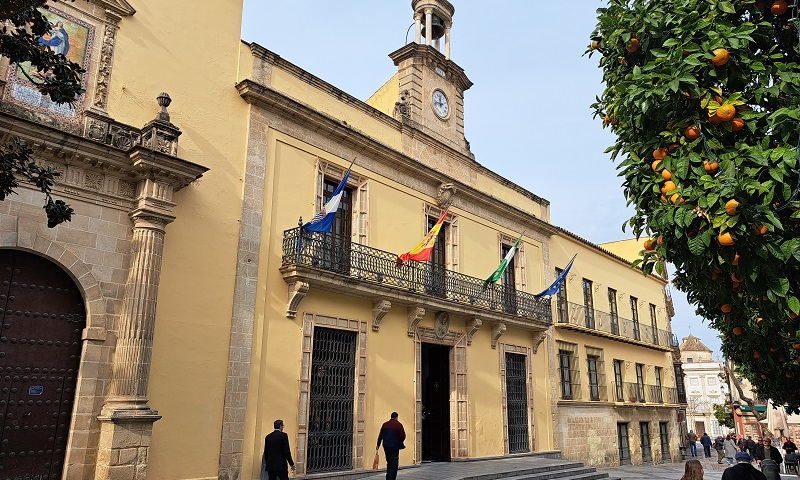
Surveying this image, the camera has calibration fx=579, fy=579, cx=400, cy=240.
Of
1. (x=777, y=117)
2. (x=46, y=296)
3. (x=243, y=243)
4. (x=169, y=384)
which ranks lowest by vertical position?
(x=169, y=384)

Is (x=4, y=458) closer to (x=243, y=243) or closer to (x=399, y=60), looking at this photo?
(x=243, y=243)

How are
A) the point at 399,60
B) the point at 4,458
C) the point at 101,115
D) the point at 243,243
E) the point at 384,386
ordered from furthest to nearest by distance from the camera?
1. the point at 399,60
2. the point at 384,386
3. the point at 243,243
4. the point at 101,115
5. the point at 4,458

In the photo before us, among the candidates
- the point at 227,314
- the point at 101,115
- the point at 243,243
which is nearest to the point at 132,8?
the point at 101,115

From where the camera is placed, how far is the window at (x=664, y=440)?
73.6 ft

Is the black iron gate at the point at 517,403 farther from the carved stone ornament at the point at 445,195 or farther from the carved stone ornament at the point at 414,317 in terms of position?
the carved stone ornament at the point at 445,195

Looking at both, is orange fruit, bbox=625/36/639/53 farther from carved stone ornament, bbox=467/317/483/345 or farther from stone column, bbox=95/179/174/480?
carved stone ornament, bbox=467/317/483/345

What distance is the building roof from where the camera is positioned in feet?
238

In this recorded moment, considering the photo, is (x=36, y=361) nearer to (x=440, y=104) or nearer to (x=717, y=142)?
(x=717, y=142)

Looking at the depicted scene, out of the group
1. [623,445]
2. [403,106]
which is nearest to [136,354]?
[403,106]

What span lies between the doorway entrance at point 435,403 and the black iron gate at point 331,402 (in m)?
2.88

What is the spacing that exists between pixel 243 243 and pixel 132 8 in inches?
166

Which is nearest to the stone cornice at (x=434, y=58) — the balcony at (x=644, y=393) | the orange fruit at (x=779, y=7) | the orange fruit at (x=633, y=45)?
the orange fruit at (x=633, y=45)

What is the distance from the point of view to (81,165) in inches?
322

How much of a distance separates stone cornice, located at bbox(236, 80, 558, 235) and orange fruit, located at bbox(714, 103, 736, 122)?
836 centimetres
